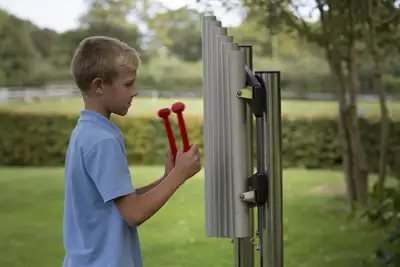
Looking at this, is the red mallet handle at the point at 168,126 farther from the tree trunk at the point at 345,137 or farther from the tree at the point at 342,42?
the tree trunk at the point at 345,137

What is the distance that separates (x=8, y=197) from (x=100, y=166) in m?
2.46

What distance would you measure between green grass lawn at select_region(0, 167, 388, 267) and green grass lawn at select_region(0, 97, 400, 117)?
0.99 ft

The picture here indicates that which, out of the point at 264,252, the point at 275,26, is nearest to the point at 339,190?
the point at 275,26

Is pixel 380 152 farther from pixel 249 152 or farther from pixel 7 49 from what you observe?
pixel 249 152

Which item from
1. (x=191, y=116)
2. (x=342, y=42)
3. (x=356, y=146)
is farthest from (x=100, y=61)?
(x=356, y=146)

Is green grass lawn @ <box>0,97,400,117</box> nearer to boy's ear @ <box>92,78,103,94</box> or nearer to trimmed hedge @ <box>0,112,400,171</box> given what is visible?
trimmed hedge @ <box>0,112,400,171</box>

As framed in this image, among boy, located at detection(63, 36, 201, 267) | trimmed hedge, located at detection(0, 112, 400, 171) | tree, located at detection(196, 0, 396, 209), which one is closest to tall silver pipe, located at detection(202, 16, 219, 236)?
boy, located at detection(63, 36, 201, 267)

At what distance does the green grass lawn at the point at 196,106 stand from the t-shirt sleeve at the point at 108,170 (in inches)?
83.5

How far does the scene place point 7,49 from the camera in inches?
152

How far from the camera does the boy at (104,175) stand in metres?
1.54

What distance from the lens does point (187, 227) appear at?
12.0 ft

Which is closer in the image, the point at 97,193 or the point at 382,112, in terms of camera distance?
the point at 97,193

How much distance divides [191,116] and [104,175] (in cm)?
214

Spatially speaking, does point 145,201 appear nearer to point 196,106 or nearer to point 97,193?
point 97,193
